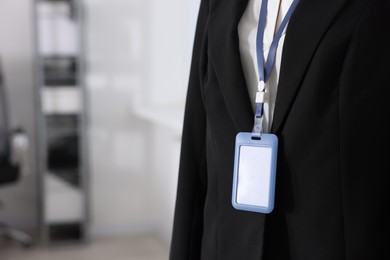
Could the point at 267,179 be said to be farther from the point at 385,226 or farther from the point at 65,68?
the point at 65,68

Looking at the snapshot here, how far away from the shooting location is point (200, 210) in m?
1.21

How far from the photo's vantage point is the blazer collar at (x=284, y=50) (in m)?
0.93

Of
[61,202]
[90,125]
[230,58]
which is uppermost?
[230,58]

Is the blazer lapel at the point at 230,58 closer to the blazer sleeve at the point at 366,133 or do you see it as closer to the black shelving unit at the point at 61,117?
the blazer sleeve at the point at 366,133

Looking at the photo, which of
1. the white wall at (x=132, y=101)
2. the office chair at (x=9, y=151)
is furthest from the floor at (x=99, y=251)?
the office chair at (x=9, y=151)

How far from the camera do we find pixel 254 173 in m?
1.01

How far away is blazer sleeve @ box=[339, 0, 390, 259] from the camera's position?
2.98 feet

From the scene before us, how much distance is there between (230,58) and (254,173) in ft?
0.74

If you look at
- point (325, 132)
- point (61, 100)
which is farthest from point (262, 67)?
point (61, 100)

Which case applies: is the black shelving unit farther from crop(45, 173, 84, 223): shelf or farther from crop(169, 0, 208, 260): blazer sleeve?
crop(169, 0, 208, 260): blazer sleeve

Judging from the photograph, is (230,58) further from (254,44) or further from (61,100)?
(61,100)

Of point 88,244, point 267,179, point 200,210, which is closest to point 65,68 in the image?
point 88,244

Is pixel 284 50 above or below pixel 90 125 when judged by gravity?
above

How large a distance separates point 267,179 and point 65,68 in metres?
2.73
